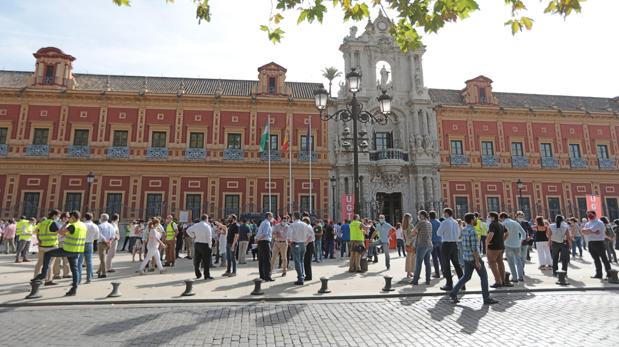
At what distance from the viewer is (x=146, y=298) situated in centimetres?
707

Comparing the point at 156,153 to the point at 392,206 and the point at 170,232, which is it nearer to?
the point at 170,232

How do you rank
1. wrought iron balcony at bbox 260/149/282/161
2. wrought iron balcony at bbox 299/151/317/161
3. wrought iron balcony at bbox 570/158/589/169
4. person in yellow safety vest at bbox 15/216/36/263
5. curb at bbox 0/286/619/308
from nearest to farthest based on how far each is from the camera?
curb at bbox 0/286/619/308
person in yellow safety vest at bbox 15/216/36/263
wrought iron balcony at bbox 260/149/282/161
wrought iron balcony at bbox 299/151/317/161
wrought iron balcony at bbox 570/158/589/169

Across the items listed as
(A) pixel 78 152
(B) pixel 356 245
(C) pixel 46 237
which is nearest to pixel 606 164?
(B) pixel 356 245

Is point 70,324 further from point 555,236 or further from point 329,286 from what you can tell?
point 555,236

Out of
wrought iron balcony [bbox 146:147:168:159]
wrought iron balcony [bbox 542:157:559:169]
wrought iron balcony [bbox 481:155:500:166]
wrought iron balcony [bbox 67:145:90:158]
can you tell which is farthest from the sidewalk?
wrought iron balcony [bbox 542:157:559:169]

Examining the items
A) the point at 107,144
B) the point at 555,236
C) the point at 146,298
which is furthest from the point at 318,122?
the point at 146,298

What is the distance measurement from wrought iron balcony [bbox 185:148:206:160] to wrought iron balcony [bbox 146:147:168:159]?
1.41m

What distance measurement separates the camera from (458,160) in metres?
26.8

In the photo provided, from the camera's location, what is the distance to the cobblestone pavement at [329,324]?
15.3 feet

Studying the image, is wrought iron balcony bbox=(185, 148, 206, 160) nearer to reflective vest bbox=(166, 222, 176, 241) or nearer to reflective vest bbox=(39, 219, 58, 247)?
reflective vest bbox=(166, 222, 176, 241)

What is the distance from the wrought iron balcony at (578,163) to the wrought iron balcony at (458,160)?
858 centimetres

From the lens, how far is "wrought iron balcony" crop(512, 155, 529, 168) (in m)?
27.4

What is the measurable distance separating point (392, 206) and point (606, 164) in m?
17.7

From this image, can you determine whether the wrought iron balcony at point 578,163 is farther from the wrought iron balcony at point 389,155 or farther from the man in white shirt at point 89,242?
the man in white shirt at point 89,242
